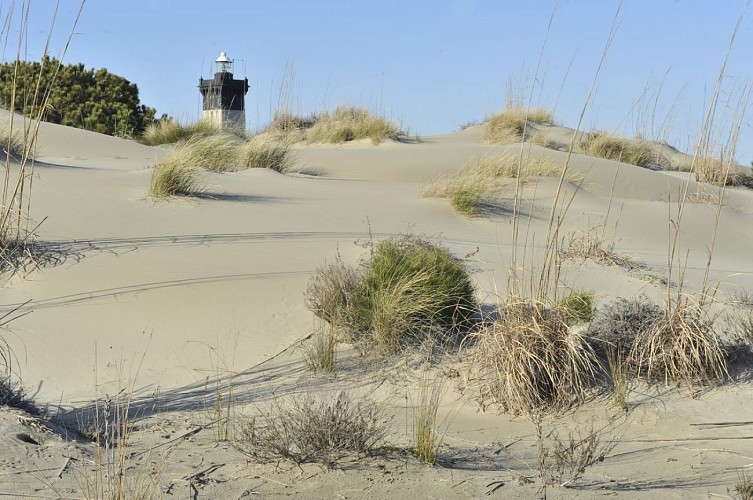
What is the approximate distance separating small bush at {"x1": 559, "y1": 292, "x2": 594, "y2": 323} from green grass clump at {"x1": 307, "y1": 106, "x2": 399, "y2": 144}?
1662 cm

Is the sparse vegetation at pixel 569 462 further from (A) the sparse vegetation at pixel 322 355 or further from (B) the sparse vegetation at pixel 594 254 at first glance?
(B) the sparse vegetation at pixel 594 254

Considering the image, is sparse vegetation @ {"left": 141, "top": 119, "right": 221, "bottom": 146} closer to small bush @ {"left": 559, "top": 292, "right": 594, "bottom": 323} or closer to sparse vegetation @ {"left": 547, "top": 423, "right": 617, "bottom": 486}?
small bush @ {"left": 559, "top": 292, "right": 594, "bottom": 323}

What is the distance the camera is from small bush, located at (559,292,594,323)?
6.92 metres

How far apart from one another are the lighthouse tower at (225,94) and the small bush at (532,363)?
23.0 m

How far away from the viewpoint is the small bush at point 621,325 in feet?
21.7

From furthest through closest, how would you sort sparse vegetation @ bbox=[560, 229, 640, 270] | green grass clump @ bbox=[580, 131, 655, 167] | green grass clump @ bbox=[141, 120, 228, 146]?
green grass clump @ bbox=[580, 131, 655, 167], green grass clump @ bbox=[141, 120, 228, 146], sparse vegetation @ bbox=[560, 229, 640, 270]

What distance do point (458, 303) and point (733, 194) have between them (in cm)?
1341

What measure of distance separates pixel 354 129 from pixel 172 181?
47.6ft

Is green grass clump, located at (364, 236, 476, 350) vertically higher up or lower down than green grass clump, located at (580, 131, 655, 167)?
lower down

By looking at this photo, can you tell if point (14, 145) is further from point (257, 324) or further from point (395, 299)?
point (395, 299)

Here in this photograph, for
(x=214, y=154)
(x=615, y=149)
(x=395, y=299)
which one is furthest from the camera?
(x=615, y=149)

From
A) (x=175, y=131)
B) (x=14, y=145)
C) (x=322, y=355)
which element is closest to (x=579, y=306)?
(x=322, y=355)

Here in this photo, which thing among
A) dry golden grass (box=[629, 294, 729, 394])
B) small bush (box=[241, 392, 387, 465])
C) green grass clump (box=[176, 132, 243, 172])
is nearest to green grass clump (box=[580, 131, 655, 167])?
green grass clump (box=[176, 132, 243, 172])

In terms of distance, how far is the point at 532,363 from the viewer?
6090 mm
